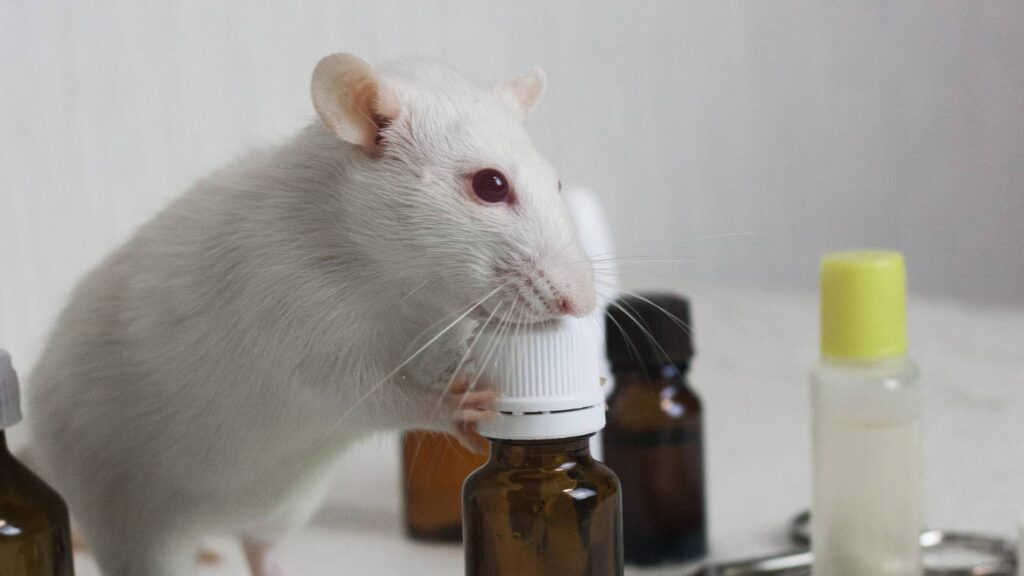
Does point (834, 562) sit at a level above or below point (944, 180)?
below

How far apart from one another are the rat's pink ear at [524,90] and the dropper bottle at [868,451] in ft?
0.88

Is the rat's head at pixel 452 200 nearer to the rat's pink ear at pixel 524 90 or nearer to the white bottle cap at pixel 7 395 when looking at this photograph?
the rat's pink ear at pixel 524 90

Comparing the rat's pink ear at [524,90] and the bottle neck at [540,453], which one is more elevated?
the rat's pink ear at [524,90]

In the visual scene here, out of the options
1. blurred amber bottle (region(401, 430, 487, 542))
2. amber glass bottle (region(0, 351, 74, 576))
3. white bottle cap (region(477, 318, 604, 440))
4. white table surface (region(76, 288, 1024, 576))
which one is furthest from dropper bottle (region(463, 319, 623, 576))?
blurred amber bottle (region(401, 430, 487, 542))

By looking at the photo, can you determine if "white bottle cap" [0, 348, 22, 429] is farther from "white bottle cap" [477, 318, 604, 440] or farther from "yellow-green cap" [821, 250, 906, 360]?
"yellow-green cap" [821, 250, 906, 360]

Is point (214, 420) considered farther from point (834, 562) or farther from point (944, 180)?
point (944, 180)

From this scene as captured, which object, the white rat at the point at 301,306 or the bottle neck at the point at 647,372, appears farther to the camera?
the bottle neck at the point at 647,372

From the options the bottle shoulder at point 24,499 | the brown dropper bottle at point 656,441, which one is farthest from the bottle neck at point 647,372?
the bottle shoulder at point 24,499

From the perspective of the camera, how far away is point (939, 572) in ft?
3.06

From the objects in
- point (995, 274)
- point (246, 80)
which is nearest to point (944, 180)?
point (995, 274)

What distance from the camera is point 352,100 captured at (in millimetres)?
648

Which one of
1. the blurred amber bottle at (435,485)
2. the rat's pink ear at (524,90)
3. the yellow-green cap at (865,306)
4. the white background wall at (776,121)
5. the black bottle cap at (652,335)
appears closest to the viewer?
the rat's pink ear at (524,90)

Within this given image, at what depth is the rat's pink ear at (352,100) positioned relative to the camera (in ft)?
2.07

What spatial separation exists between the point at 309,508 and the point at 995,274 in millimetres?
1365
